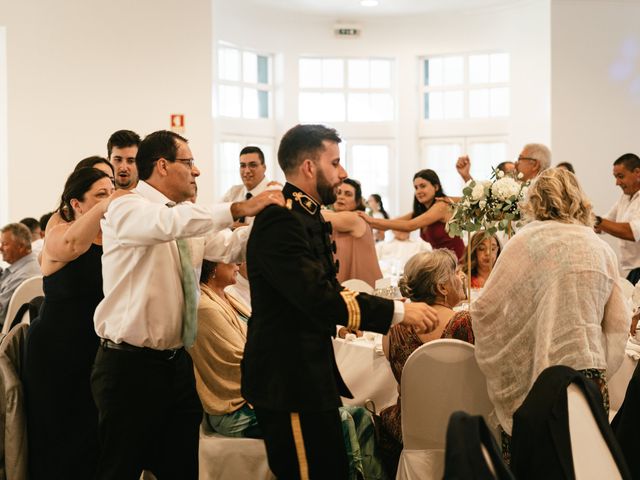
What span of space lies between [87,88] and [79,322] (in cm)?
685

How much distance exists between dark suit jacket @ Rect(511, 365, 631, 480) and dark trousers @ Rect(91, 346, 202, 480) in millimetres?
1240

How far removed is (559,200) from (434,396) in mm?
898

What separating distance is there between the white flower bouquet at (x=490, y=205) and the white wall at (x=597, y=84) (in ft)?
23.7

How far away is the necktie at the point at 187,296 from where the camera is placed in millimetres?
2865

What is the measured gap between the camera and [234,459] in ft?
11.8

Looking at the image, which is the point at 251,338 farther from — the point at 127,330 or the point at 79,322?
the point at 79,322

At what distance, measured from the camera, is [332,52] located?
1252 cm

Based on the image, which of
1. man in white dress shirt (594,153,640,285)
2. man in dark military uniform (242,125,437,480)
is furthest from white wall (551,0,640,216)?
man in dark military uniform (242,125,437,480)

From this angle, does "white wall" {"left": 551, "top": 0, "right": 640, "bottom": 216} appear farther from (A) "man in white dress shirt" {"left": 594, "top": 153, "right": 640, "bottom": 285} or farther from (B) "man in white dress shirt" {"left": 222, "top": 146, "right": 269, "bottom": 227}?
(B) "man in white dress shirt" {"left": 222, "top": 146, "right": 269, "bottom": 227}

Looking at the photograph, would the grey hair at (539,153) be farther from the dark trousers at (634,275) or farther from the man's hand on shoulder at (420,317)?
the man's hand on shoulder at (420,317)

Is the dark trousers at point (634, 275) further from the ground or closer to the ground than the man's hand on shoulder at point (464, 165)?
closer to the ground

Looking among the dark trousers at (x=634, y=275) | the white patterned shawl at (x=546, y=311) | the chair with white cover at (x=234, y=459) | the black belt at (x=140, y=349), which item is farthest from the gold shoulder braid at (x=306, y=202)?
Result: the dark trousers at (x=634, y=275)

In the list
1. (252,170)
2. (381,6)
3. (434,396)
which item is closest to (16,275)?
(252,170)

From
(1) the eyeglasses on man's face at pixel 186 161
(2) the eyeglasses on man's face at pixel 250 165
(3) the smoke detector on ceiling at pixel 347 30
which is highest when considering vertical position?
(3) the smoke detector on ceiling at pixel 347 30
